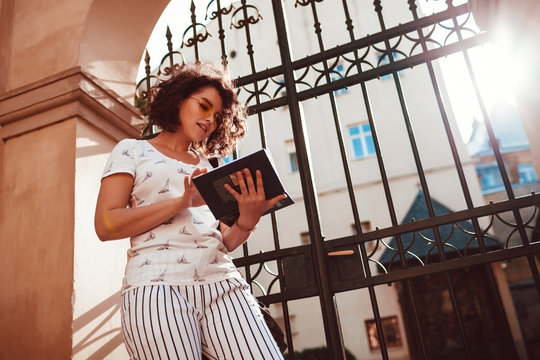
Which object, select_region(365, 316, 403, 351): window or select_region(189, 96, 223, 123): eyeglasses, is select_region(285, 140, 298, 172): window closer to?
select_region(365, 316, 403, 351): window

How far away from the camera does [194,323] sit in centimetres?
147

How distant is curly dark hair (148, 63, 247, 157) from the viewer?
1976mm

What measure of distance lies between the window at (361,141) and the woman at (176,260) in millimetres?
13085

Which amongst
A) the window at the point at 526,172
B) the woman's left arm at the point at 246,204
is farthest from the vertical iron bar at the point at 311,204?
the window at the point at 526,172

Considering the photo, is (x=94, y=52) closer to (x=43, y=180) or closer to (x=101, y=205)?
(x=43, y=180)

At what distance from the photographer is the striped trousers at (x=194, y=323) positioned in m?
1.39

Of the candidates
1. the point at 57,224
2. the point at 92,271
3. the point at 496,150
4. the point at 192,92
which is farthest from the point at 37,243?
the point at 496,150

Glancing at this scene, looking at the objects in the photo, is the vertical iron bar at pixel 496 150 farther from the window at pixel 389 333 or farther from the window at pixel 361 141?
the window at pixel 361 141

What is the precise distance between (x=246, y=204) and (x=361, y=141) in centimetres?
1334

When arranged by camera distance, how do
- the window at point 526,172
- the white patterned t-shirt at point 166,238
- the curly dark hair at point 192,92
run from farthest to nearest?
1. the window at point 526,172
2. the curly dark hair at point 192,92
3. the white patterned t-shirt at point 166,238

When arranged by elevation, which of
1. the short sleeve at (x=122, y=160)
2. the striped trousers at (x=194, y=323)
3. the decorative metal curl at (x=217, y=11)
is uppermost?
the decorative metal curl at (x=217, y=11)

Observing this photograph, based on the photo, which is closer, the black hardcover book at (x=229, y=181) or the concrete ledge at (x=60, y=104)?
the black hardcover book at (x=229, y=181)

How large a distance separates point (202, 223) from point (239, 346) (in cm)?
48

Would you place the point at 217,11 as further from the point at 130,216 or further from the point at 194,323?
the point at 194,323
